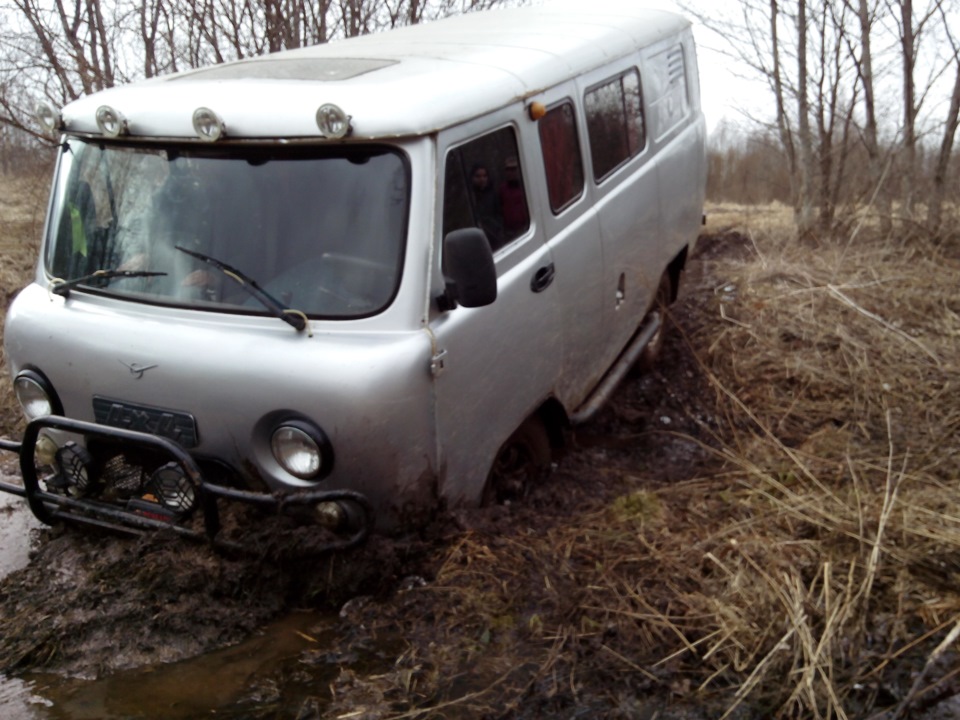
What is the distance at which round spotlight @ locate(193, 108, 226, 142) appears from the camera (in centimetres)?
359

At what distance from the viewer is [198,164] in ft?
12.4

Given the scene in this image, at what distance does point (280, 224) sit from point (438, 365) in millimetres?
800

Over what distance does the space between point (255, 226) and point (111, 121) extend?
2.61ft

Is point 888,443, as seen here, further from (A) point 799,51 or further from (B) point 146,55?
(B) point 146,55

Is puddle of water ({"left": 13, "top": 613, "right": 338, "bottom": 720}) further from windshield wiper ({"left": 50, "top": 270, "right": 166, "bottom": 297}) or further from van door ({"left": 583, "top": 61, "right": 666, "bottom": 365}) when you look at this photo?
van door ({"left": 583, "top": 61, "right": 666, "bottom": 365})

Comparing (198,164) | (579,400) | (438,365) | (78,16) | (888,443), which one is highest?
(78,16)

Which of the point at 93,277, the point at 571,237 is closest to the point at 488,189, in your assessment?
the point at 571,237

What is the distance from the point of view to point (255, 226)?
366 centimetres

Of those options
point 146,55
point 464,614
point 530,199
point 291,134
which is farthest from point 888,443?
point 146,55

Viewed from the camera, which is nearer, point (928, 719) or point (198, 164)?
point (928, 719)

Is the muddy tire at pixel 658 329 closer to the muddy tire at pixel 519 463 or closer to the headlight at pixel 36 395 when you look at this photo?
the muddy tire at pixel 519 463

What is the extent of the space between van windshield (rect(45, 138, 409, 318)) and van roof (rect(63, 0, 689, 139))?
0.37ft

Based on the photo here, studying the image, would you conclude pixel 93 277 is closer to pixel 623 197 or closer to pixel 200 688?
pixel 200 688

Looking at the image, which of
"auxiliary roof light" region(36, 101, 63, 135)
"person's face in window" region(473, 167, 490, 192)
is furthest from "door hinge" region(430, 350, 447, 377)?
"auxiliary roof light" region(36, 101, 63, 135)
